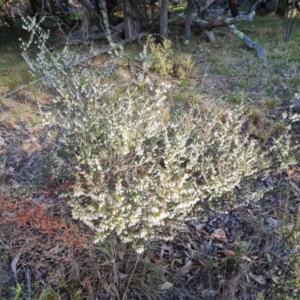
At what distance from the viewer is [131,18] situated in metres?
6.24

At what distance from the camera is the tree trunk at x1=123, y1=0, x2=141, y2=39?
240 inches

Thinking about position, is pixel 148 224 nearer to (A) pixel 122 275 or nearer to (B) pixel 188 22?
(A) pixel 122 275

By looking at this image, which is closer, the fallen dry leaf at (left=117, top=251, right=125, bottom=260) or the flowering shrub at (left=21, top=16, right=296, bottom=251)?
the flowering shrub at (left=21, top=16, right=296, bottom=251)

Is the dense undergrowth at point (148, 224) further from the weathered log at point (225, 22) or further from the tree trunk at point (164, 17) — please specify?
the tree trunk at point (164, 17)

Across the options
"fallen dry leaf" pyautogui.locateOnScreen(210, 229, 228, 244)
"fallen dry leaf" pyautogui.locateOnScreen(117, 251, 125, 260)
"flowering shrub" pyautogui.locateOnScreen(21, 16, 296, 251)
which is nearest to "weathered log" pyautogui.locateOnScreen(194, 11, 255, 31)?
"flowering shrub" pyautogui.locateOnScreen(21, 16, 296, 251)

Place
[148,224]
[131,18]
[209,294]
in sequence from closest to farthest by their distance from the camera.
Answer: [148,224] → [209,294] → [131,18]

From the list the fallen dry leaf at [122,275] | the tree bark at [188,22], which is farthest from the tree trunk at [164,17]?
the fallen dry leaf at [122,275]

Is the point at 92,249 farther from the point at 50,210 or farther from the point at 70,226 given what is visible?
the point at 50,210

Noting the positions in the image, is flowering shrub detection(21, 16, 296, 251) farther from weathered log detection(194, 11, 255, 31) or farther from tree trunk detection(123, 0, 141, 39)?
A: tree trunk detection(123, 0, 141, 39)

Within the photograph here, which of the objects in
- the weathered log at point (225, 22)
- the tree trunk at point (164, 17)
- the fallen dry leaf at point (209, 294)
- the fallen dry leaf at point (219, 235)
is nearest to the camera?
the fallen dry leaf at point (209, 294)

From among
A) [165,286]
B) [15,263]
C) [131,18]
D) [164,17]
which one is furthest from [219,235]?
[131,18]

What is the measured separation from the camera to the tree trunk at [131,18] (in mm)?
6100

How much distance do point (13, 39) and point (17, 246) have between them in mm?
6037

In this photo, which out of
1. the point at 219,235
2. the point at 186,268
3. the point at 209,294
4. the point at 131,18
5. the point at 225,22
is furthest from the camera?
the point at 131,18
